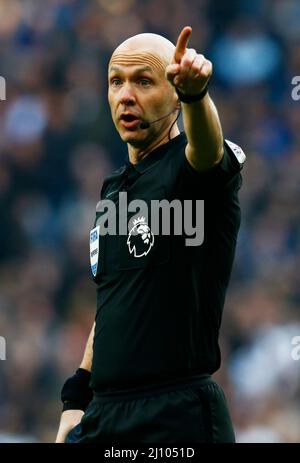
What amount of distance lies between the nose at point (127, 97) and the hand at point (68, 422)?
102 centimetres

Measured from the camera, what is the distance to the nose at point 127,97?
9.66 ft

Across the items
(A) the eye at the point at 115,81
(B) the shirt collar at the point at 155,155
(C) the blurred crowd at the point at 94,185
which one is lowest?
(B) the shirt collar at the point at 155,155

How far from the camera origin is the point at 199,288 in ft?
9.20

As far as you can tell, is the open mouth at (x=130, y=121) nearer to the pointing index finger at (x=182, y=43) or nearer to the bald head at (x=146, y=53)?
the bald head at (x=146, y=53)

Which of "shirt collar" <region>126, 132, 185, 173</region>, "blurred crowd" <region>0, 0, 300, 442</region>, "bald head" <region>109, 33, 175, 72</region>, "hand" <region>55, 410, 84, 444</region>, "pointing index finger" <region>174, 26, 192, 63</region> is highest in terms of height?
"blurred crowd" <region>0, 0, 300, 442</region>

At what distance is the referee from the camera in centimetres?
270

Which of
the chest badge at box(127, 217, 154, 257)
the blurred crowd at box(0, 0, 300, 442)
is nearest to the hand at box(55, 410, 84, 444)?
the chest badge at box(127, 217, 154, 257)

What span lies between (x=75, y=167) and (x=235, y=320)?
5.51 ft

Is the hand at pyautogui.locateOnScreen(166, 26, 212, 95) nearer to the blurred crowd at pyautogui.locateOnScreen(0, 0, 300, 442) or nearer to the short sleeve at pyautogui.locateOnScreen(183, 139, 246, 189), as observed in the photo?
the short sleeve at pyautogui.locateOnScreen(183, 139, 246, 189)

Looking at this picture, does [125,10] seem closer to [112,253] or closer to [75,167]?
[75,167]

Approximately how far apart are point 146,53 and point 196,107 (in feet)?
1.74

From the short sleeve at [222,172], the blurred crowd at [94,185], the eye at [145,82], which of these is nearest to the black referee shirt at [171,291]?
the short sleeve at [222,172]

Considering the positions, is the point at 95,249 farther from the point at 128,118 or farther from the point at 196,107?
the point at 196,107

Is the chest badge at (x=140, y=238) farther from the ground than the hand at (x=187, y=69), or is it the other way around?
the hand at (x=187, y=69)
